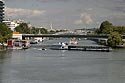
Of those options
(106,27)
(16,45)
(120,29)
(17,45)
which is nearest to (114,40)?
(17,45)

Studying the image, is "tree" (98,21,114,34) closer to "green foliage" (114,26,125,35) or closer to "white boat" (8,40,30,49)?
"green foliage" (114,26,125,35)

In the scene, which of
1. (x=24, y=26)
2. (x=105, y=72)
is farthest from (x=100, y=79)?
(x=24, y=26)

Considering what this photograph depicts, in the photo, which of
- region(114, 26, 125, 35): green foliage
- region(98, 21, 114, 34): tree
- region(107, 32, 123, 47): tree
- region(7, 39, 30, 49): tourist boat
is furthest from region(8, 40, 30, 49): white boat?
region(114, 26, 125, 35): green foliage

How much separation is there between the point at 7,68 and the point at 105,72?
5.04 metres

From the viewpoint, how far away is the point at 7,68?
22.7 m

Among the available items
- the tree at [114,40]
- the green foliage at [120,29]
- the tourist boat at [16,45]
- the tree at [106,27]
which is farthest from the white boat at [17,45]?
the green foliage at [120,29]

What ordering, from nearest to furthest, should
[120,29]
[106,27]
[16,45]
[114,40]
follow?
1. [16,45]
2. [114,40]
3. [120,29]
4. [106,27]

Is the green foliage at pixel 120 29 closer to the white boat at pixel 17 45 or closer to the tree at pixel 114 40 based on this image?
the tree at pixel 114 40

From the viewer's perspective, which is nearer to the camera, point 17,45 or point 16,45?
point 16,45

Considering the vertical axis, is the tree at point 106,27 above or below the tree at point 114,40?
above

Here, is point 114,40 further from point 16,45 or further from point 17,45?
point 16,45

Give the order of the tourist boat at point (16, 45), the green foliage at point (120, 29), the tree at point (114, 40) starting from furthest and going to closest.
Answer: the green foliage at point (120, 29), the tree at point (114, 40), the tourist boat at point (16, 45)

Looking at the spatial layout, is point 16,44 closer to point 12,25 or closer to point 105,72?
point 105,72

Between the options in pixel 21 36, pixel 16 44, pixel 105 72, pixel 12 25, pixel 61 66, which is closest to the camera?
pixel 105 72
